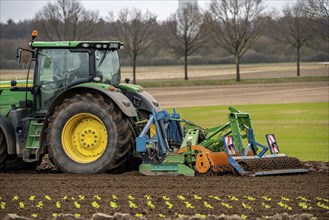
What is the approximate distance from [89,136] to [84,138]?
0.09 meters

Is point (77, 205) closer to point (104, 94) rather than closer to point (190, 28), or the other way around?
point (104, 94)

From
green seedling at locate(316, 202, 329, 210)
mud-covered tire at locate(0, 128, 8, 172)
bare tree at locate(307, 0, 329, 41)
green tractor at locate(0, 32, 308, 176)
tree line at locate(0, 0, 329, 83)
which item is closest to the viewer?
green seedling at locate(316, 202, 329, 210)

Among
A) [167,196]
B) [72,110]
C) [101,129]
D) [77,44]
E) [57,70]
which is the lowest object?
[167,196]

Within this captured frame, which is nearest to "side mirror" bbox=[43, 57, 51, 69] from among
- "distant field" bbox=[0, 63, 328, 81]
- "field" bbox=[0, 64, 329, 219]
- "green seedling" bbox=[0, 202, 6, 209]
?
"field" bbox=[0, 64, 329, 219]

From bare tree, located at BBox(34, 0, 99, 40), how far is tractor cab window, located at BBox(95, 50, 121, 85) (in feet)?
123

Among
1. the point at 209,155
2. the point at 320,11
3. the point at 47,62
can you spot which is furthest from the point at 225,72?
the point at 209,155

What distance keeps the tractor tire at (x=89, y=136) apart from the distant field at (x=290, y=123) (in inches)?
231

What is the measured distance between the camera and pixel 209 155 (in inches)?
439

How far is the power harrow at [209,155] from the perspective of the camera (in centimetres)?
1118

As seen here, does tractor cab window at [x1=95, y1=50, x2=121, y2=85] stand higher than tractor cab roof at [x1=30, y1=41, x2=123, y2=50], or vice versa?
tractor cab roof at [x1=30, y1=41, x2=123, y2=50]

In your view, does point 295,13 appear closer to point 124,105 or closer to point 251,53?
point 251,53

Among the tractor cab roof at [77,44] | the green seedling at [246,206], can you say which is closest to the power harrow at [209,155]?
the tractor cab roof at [77,44]

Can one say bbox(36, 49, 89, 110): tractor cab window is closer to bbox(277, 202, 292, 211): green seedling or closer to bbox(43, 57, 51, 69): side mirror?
bbox(43, 57, 51, 69): side mirror

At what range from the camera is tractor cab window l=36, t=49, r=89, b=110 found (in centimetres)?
1222
